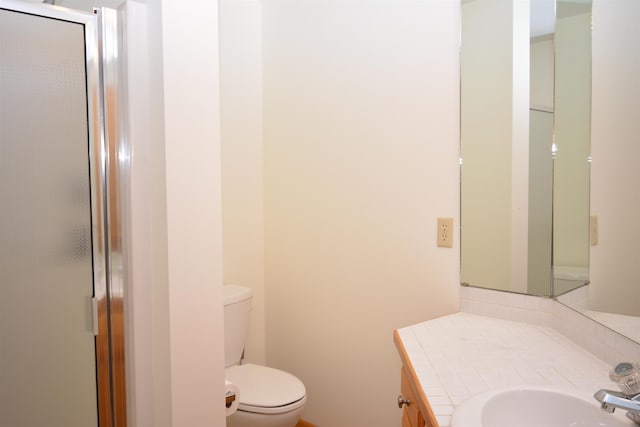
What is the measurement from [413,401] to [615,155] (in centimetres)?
87

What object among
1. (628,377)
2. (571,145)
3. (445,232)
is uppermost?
(571,145)

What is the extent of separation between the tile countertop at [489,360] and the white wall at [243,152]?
1181 millimetres

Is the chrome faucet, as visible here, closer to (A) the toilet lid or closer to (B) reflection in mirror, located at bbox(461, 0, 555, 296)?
(B) reflection in mirror, located at bbox(461, 0, 555, 296)

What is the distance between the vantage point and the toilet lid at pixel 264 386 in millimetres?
1912

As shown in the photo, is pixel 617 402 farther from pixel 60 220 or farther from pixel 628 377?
pixel 60 220

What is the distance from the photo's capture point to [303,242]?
92.4 inches

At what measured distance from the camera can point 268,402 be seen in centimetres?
190

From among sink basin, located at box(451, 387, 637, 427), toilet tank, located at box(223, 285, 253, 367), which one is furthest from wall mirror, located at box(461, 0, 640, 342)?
toilet tank, located at box(223, 285, 253, 367)

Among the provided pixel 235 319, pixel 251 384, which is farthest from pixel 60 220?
pixel 251 384

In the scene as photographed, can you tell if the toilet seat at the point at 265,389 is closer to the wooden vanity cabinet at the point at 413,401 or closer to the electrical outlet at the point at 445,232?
the wooden vanity cabinet at the point at 413,401

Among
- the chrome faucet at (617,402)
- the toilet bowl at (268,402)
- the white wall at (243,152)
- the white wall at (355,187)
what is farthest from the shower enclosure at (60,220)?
the chrome faucet at (617,402)

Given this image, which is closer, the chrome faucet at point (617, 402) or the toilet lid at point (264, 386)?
the chrome faucet at point (617, 402)

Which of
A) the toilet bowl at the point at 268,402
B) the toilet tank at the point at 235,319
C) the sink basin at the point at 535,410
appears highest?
the sink basin at the point at 535,410

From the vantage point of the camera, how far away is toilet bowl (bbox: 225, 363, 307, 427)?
74.3 inches
